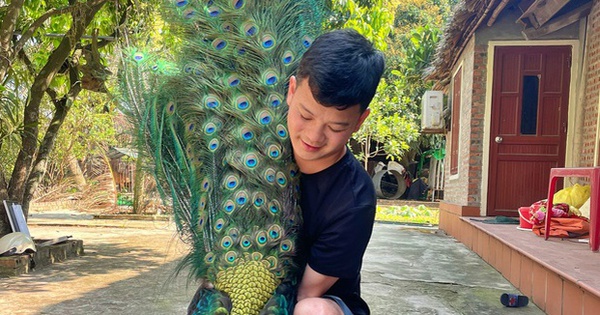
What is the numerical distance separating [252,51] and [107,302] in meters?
3.17

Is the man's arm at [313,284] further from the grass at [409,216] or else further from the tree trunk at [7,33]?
the grass at [409,216]

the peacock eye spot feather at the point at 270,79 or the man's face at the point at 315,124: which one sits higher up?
the peacock eye spot feather at the point at 270,79

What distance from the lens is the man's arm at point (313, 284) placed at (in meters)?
1.49

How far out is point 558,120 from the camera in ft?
21.8

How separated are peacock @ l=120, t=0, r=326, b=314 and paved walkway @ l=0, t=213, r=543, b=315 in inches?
8.7

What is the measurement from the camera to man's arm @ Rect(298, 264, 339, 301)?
1.49 metres

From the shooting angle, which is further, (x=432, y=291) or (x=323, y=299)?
(x=432, y=291)

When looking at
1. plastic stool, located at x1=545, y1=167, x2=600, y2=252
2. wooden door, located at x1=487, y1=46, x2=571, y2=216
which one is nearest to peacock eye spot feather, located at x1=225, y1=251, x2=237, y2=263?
plastic stool, located at x1=545, y1=167, x2=600, y2=252

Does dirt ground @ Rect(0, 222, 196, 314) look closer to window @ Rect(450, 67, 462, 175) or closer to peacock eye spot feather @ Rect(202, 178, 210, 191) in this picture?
peacock eye spot feather @ Rect(202, 178, 210, 191)

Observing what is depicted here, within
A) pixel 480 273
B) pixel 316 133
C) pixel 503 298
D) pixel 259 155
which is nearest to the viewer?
pixel 316 133

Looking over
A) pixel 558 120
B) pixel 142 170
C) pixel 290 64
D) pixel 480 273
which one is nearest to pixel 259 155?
pixel 290 64

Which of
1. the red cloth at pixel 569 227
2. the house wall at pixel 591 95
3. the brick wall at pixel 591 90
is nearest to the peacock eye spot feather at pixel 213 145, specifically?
the red cloth at pixel 569 227

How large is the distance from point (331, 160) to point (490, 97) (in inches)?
241

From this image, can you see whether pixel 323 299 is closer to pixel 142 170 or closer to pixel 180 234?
pixel 180 234
